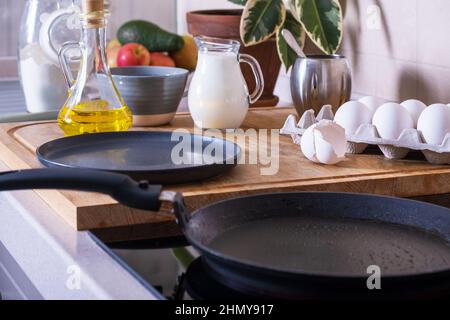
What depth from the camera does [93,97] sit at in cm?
134

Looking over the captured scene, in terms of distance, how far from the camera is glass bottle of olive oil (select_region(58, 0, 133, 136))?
4.37 feet

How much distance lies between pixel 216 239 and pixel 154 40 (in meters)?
1.24

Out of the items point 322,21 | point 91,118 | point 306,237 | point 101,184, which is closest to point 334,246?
point 306,237

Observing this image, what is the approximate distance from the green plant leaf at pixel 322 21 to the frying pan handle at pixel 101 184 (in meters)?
0.87

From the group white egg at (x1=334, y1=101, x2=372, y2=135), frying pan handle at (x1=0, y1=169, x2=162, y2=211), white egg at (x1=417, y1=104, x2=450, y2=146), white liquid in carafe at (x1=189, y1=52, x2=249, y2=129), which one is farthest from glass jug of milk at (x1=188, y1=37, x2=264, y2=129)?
frying pan handle at (x1=0, y1=169, x2=162, y2=211)

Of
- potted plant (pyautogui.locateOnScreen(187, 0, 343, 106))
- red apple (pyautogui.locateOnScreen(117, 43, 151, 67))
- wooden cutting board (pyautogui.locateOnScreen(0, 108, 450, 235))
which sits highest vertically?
potted plant (pyautogui.locateOnScreen(187, 0, 343, 106))

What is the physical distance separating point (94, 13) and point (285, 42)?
1.66ft

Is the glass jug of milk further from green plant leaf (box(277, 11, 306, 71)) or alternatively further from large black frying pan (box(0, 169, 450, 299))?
large black frying pan (box(0, 169, 450, 299))

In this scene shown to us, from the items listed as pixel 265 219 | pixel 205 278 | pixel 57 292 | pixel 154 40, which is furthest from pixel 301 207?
pixel 154 40

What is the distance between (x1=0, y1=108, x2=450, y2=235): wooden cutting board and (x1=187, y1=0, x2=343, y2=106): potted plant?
0.37m

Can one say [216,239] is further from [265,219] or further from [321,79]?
[321,79]

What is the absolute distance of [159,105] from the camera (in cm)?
147
